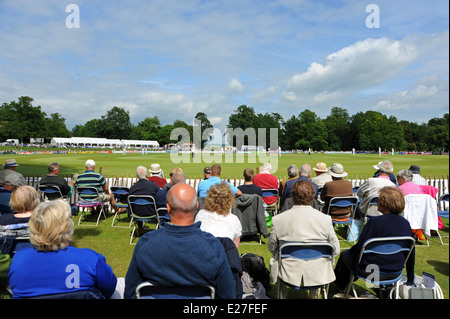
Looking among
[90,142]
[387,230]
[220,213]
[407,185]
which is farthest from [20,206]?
[90,142]

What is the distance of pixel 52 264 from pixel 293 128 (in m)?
105

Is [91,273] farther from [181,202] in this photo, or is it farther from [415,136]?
[415,136]

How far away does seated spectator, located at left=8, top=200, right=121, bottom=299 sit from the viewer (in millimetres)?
2293

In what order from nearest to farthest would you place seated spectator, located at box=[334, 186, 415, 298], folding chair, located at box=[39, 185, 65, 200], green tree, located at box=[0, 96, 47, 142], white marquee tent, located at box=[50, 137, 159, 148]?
seated spectator, located at box=[334, 186, 415, 298] → folding chair, located at box=[39, 185, 65, 200] → green tree, located at box=[0, 96, 47, 142] → white marquee tent, located at box=[50, 137, 159, 148]

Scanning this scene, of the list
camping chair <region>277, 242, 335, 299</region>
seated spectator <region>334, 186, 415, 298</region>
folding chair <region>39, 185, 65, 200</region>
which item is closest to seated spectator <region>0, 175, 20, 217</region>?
folding chair <region>39, 185, 65, 200</region>

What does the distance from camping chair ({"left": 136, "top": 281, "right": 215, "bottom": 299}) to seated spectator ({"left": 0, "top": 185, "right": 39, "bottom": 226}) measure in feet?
7.37

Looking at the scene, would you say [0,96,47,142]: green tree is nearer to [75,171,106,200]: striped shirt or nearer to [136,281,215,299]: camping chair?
[75,171,106,200]: striped shirt

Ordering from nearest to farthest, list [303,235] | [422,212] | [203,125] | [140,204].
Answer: [303,235]
[422,212]
[140,204]
[203,125]

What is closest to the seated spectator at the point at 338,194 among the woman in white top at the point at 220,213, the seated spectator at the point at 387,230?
the seated spectator at the point at 387,230

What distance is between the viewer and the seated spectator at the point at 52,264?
2293 mm

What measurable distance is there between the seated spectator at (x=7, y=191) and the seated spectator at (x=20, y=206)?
1706 mm

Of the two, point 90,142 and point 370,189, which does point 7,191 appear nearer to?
point 370,189

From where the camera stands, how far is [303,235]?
11.2 ft

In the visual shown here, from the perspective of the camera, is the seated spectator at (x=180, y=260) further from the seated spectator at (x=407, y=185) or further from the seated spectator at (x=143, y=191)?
the seated spectator at (x=407, y=185)
